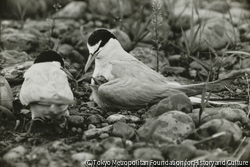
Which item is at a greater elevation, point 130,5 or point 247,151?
point 130,5

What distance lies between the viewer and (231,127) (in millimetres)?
2805

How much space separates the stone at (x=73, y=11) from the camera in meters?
6.49

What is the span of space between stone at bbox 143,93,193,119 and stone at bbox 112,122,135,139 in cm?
→ 39

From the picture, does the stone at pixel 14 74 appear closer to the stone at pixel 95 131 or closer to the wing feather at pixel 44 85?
the wing feather at pixel 44 85

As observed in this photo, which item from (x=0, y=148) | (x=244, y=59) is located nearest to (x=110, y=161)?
(x=0, y=148)

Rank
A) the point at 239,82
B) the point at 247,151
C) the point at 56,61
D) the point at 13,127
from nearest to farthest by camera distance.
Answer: the point at 247,151
the point at 13,127
the point at 56,61
the point at 239,82

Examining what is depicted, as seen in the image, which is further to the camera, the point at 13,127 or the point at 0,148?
the point at 13,127

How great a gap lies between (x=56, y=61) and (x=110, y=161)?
1320 mm

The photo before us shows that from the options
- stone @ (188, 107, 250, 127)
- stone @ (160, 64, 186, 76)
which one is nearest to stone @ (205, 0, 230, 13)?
stone @ (160, 64, 186, 76)

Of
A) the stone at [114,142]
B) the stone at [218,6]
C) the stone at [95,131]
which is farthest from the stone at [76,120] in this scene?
the stone at [218,6]

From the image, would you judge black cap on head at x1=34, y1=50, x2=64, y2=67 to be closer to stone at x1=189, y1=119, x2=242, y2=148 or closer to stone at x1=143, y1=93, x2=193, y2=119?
stone at x1=143, y1=93, x2=193, y2=119

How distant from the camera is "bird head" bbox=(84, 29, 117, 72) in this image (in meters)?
3.98

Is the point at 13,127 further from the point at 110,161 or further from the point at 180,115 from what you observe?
the point at 180,115

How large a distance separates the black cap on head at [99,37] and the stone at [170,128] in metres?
1.37
